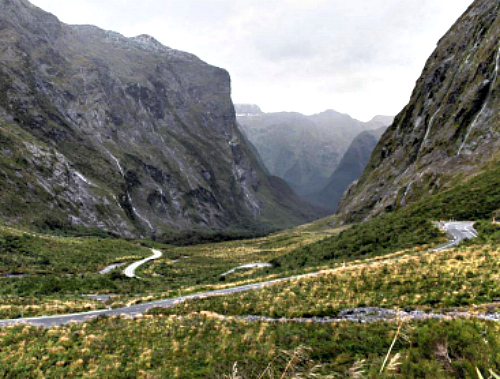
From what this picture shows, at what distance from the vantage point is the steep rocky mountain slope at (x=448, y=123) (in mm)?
65125

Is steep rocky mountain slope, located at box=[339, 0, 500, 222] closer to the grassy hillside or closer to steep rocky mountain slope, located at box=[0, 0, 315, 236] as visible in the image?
the grassy hillside

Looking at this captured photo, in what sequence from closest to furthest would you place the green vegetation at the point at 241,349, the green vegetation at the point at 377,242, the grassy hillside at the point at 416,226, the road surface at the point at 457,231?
1. the green vegetation at the point at 241,349
2. the road surface at the point at 457,231
3. the green vegetation at the point at 377,242
4. the grassy hillside at the point at 416,226

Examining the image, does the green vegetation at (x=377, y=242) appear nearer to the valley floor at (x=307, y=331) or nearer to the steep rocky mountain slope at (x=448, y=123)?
the valley floor at (x=307, y=331)

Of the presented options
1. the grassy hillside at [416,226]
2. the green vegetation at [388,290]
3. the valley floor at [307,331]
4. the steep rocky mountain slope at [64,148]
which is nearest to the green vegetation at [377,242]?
the grassy hillside at [416,226]

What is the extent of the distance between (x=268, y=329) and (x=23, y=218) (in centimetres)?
9623

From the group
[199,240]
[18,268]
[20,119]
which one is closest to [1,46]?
[20,119]

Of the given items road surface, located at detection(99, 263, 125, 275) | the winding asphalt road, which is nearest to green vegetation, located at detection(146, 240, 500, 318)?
the winding asphalt road

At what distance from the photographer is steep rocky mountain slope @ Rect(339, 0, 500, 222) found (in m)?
65.1

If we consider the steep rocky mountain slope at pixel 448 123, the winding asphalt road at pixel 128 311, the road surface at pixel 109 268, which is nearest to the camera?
the winding asphalt road at pixel 128 311

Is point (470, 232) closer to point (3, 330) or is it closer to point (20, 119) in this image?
point (3, 330)

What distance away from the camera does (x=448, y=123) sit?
7906 cm

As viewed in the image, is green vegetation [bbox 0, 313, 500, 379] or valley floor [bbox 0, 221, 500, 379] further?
valley floor [bbox 0, 221, 500, 379]

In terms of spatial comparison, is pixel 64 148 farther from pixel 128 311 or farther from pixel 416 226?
pixel 416 226

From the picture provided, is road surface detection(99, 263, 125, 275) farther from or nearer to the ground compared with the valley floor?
nearer to the ground
